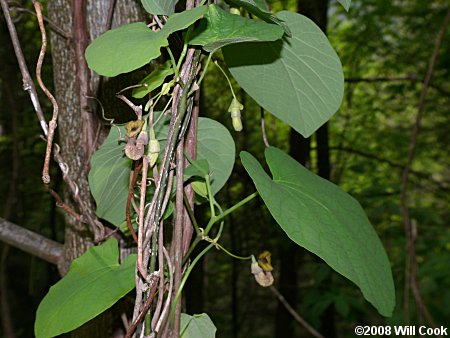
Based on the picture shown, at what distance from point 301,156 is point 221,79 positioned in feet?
3.25

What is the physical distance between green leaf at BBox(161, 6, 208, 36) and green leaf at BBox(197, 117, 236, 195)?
218mm

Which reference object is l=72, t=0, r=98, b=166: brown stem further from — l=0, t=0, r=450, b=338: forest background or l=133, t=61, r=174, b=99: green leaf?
l=0, t=0, r=450, b=338: forest background

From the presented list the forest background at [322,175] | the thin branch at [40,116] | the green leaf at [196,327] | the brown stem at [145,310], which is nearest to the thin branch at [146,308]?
the brown stem at [145,310]

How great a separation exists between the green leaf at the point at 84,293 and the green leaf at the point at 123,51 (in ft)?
0.75

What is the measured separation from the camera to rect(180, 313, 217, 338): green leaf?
66 centimetres

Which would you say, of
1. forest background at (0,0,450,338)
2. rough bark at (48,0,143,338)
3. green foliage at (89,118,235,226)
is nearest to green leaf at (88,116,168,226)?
green foliage at (89,118,235,226)

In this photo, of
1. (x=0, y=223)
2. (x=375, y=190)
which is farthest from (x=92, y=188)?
(x=375, y=190)

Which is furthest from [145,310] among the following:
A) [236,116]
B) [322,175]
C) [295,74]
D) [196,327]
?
[322,175]

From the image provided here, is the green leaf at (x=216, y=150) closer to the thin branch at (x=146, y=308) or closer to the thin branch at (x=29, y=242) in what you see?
the thin branch at (x=146, y=308)

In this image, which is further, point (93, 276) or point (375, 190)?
point (375, 190)

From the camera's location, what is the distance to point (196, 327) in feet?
2.17

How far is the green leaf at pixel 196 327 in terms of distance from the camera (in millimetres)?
655

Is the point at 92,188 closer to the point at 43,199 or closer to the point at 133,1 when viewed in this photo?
the point at 133,1

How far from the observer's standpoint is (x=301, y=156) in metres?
2.55
